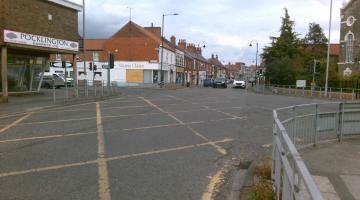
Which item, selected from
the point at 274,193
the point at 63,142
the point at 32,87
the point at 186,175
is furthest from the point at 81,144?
the point at 32,87

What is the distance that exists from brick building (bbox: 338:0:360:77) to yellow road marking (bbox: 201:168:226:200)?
54325 mm

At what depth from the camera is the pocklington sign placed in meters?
24.0

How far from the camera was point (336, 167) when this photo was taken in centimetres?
860

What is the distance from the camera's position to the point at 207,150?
9.99 m

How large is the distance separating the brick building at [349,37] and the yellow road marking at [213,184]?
54.3 metres

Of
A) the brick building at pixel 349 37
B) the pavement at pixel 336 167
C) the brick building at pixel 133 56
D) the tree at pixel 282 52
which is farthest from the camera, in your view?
the brick building at pixel 133 56

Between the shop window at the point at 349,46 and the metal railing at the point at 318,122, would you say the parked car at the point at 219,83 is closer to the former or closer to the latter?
the shop window at the point at 349,46

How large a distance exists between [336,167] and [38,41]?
21.8 m

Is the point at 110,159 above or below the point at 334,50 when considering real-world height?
below

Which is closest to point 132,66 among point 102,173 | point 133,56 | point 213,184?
point 133,56

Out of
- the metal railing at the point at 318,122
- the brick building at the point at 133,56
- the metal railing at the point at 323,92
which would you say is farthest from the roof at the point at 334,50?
the metal railing at the point at 318,122

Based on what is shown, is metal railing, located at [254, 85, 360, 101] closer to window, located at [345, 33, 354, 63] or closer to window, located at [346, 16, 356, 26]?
window, located at [345, 33, 354, 63]

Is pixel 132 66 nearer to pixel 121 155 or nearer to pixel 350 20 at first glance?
pixel 350 20

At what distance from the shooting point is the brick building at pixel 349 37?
58.7 metres
